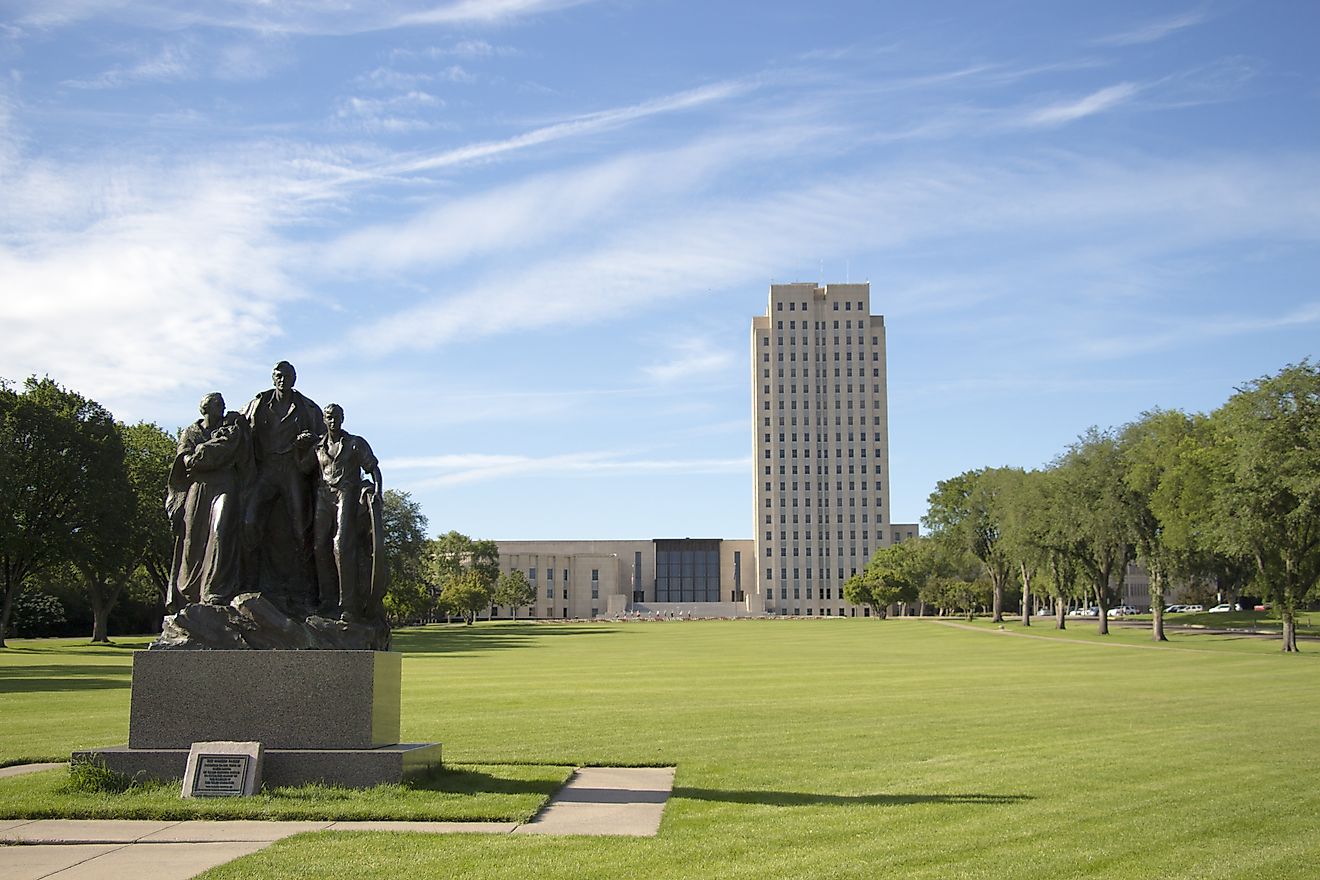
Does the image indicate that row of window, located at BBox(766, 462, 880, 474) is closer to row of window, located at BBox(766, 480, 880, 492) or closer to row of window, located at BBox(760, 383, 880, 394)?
row of window, located at BBox(766, 480, 880, 492)

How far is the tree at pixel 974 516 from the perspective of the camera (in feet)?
341

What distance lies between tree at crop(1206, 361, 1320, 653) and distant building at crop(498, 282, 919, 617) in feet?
462

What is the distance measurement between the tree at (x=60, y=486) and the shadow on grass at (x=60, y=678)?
17453 mm

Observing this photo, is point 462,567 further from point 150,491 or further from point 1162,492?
point 1162,492

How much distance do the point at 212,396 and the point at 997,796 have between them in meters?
10.1

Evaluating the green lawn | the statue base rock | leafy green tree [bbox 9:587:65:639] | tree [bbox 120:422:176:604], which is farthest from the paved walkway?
leafy green tree [bbox 9:587:65:639]

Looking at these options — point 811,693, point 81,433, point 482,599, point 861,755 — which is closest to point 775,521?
point 482,599

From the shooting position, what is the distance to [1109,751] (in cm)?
1681

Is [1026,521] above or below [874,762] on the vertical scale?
above

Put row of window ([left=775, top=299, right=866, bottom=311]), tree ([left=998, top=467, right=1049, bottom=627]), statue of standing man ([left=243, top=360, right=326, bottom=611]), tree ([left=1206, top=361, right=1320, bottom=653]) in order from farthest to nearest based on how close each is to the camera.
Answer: row of window ([left=775, top=299, right=866, bottom=311]) → tree ([left=998, top=467, right=1049, bottom=627]) → tree ([left=1206, top=361, right=1320, bottom=653]) → statue of standing man ([left=243, top=360, right=326, bottom=611])

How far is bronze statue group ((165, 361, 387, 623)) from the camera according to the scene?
13891 millimetres

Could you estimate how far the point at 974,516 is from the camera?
106562 millimetres

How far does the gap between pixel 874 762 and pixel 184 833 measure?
871 cm

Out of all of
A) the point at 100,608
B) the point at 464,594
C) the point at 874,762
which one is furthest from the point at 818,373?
the point at 874,762
